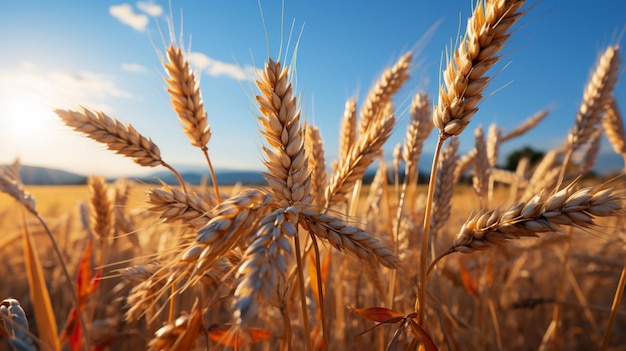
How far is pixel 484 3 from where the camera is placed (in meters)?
1.19

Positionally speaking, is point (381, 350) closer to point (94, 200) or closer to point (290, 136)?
point (290, 136)

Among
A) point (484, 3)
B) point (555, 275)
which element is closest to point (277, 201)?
point (484, 3)

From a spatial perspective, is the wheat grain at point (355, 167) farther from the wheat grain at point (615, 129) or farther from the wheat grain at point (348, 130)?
the wheat grain at point (615, 129)

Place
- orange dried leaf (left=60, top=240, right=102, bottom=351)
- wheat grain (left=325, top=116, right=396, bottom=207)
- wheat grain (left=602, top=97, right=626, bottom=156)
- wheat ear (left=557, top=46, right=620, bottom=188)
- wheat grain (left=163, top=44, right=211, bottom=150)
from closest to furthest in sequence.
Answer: wheat grain (left=325, top=116, right=396, bottom=207) → wheat grain (left=163, top=44, right=211, bottom=150) → orange dried leaf (left=60, top=240, right=102, bottom=351) → wheat ear (left=557, top=46, right=620, bottom=188) → wheat grain (left=602, top=97, right=626, bottom=156)

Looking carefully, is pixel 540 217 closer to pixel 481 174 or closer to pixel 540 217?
pixel 540 217

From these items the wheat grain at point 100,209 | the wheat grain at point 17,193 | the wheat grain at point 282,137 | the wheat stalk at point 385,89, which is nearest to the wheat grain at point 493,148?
the wheat stalk at point 385,89

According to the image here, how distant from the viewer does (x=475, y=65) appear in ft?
3.55

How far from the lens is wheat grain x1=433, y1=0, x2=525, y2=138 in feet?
3.48

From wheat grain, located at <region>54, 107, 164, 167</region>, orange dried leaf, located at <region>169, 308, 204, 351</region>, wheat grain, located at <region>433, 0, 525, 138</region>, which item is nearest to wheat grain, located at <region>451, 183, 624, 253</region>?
wheat grain, located at <region>433, 0, 525, 138</region>

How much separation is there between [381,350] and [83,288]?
142cm

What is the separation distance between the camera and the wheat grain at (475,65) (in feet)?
3.48

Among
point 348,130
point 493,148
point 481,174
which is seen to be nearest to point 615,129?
point 493,148

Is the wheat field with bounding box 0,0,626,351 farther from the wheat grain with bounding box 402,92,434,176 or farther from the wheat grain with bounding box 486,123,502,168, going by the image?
the wheat grain with bounding box 486,123,502,168

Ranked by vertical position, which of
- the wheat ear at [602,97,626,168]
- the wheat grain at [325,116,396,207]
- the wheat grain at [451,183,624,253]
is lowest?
the wheat grain at [451,183,624,253]
